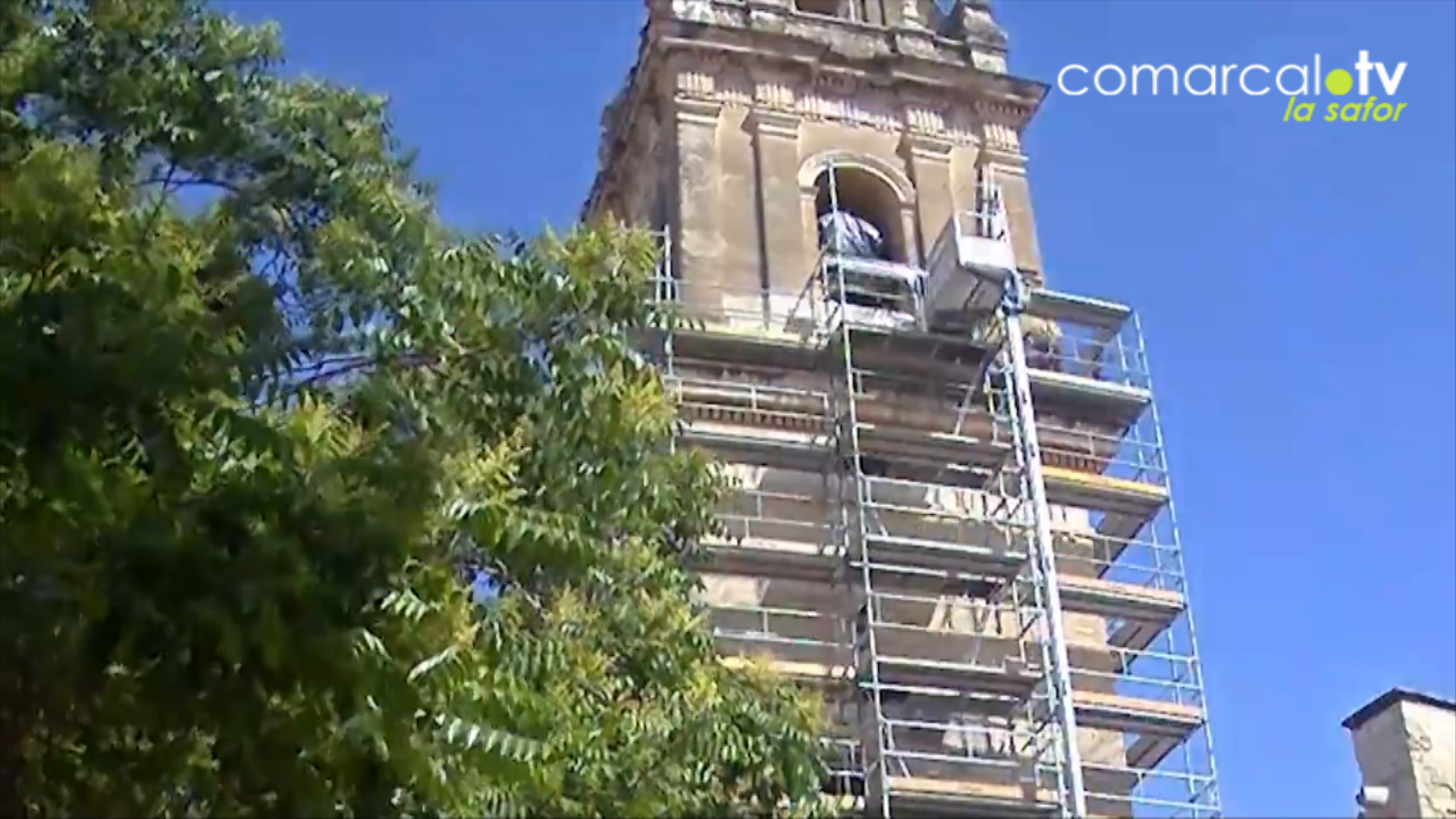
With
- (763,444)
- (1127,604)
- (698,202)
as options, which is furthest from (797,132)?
(1127,604)

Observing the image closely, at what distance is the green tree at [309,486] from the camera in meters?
8.26

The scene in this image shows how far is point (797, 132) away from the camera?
2248 cm

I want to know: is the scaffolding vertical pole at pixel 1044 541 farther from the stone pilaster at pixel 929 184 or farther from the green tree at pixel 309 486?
the green tree at pixel 309 486

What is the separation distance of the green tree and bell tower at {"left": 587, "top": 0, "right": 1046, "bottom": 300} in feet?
28.8

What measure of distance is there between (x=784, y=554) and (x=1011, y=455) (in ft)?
7.88

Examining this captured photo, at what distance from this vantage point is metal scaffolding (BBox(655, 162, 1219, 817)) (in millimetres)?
17609

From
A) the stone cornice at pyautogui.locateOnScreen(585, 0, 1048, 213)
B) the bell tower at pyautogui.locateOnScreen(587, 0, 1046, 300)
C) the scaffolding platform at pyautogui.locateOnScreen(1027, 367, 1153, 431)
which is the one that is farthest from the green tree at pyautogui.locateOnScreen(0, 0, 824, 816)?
the stone cornice at pyautogui.locateOnScreen(585, 0, 1048, 213)

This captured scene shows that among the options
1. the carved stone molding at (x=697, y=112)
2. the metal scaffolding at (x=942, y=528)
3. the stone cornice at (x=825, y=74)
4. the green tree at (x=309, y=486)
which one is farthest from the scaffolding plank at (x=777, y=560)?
the stone cornice at (x=825, y=74)

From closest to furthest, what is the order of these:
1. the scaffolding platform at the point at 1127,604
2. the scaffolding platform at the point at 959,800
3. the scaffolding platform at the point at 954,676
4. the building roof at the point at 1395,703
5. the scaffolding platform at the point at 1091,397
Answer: the building roof at the point at 1395,703 → the scaffolding platform at the point at 959,800 → the scaffolding platform at the point at 954,676 → the scaffolding platform at the point at 1127,604 → the scaffolding platform at the point at 1091,397

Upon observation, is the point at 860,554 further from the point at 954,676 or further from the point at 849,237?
the point at 849,237

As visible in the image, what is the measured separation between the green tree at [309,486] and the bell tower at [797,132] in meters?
8.79

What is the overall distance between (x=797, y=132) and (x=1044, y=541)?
589 cm

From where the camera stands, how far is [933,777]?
57.2 feet

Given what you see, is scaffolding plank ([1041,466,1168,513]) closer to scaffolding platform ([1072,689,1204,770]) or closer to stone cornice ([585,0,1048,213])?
scaffolding platform ([1072,689,1204,770])
